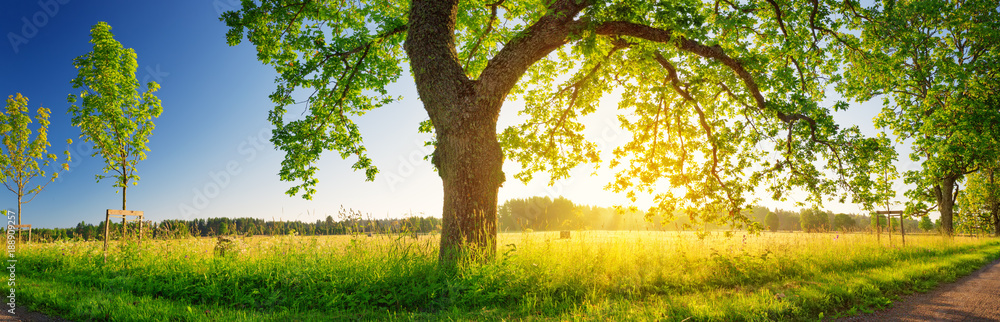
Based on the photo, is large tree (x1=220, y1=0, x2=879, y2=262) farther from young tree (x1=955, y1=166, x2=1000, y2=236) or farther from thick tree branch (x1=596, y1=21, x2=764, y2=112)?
young tree (x1=955, y1=166, x2=1000, y2=236)

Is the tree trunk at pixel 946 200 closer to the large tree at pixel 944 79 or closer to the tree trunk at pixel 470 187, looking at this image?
the large tree at pixel 944 79

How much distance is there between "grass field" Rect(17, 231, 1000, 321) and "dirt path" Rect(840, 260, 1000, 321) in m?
0.26

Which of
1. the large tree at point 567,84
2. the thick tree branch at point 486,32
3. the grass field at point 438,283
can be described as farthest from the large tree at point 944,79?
the thick tree branch at point 486,32

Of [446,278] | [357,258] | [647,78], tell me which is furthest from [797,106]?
[357,258]

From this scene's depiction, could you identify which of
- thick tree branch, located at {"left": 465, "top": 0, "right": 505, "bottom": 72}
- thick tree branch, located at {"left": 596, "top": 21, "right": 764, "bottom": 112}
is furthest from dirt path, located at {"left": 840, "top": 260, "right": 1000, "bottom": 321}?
thick tree branch, located at {"left": 465, "top": 0, "right": 505, "bottom": 72}

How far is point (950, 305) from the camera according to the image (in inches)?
234

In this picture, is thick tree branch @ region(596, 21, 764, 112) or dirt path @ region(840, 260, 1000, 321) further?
thick tree branch @ region(596, 21, 764, 112)

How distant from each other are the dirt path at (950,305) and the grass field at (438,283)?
0.26 metres

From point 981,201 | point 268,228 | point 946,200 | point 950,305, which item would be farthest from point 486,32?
point 981,201

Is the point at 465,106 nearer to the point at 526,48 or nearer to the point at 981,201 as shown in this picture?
the point at 526,48

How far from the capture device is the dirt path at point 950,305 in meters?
5.15

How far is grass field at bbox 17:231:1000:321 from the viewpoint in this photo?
5047 mm

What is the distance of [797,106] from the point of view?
887 cm

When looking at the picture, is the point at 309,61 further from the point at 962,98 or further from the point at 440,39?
the point at 962,98
